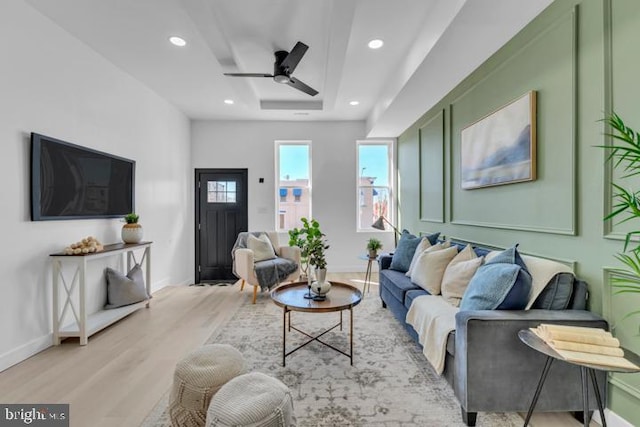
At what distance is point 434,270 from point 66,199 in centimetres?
349

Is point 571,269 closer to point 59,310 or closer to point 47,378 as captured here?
point 47,378

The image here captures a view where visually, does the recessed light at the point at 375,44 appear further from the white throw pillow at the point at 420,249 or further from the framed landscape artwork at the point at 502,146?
the white throw pillow at the point at 420,249

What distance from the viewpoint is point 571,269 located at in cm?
189

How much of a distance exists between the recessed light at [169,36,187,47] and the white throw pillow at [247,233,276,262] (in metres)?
2.54

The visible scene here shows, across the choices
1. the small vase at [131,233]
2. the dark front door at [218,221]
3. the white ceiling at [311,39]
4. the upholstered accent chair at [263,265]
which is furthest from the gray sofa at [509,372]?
the dark front door at [218,221]

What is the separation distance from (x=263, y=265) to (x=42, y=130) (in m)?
2.65

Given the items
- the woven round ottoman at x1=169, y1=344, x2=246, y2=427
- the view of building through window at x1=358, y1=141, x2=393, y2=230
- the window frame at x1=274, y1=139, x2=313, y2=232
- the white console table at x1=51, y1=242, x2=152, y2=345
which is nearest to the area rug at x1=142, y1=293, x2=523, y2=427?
the woven round ottoman at x1=169, y1=344, x2=246, y2=427

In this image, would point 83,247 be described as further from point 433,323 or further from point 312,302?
point 433,323

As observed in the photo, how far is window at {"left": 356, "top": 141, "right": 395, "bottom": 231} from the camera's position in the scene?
5.91 meters

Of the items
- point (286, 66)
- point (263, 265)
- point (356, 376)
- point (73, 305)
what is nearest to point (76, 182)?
point (73, 305)

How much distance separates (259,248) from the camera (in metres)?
4.48

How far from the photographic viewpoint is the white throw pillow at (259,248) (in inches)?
175

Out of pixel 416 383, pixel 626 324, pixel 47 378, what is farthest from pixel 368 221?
pixel 47 378

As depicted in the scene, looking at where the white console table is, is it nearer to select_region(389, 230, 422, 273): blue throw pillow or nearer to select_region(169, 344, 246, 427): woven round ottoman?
select_region(169, 344, 246, 427): woven round ottoman
